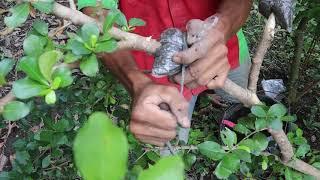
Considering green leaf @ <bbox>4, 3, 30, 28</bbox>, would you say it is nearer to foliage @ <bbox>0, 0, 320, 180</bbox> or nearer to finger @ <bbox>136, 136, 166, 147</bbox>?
foliage @ <bbox>0, 0, 320, 180</bbox>

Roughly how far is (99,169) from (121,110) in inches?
44.8

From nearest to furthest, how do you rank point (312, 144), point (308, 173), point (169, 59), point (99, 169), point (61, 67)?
1. point (99, 169)
2. point (61, 67)
3. point (169, 59)
4. point (308, 173)
5. point (312, 144)

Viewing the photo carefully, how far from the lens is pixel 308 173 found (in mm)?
1356

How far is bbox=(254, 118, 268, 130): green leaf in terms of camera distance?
119cm

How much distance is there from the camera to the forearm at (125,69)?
1255 millimetres

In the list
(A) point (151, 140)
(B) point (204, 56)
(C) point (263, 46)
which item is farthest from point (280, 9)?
(A) point (151, 140)

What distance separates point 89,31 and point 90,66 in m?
0.06

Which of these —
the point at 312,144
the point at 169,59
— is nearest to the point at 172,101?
the point at 169,59

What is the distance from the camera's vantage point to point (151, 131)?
1.15 meters

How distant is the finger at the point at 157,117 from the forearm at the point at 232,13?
0.32m

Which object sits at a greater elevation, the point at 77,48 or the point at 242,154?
the point at 77,48

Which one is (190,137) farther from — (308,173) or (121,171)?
(121,171)

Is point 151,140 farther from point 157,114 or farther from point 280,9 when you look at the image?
point 280,9

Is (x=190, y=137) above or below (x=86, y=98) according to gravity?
below
